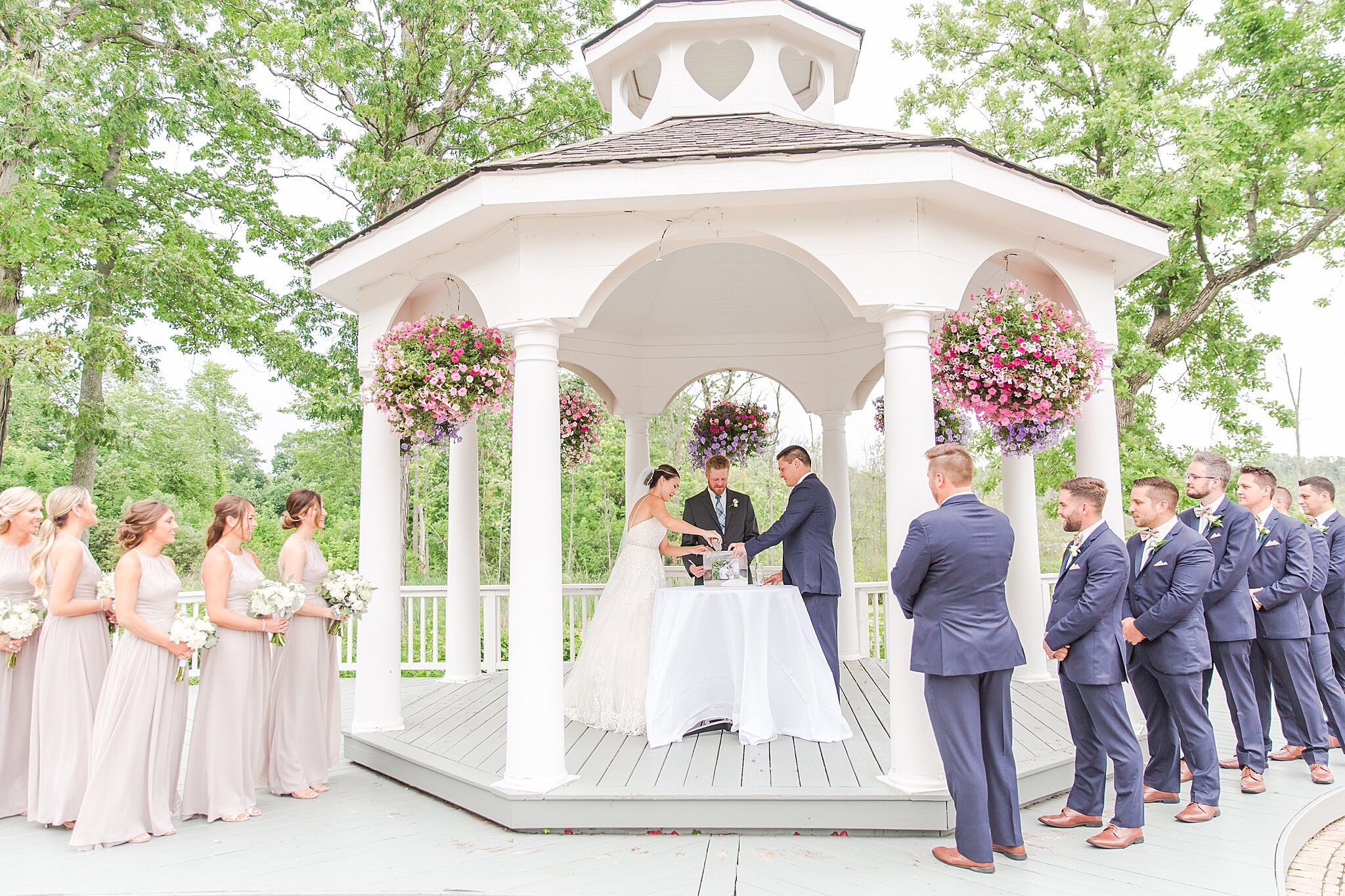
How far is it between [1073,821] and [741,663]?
2.08 metres

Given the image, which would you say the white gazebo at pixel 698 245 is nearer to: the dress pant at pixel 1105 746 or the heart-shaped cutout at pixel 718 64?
the heart-shaped cutout at pixel 718 64

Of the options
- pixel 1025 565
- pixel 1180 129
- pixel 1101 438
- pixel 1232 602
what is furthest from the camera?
pixel 1180 129

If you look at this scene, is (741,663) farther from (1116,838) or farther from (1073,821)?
(1116,838)

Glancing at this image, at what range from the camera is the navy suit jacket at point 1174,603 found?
14.3 feet

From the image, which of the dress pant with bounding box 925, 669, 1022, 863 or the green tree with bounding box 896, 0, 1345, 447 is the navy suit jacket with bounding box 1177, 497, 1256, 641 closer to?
the dress pant with bounding box 925, 669, 1022, 863

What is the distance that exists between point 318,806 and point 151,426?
92.2 ft

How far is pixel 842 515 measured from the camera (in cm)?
900

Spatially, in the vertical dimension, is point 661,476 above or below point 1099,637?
above

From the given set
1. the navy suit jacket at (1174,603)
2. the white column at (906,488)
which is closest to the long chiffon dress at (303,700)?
the white column at (906,488)

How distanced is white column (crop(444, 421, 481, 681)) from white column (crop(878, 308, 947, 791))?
417cm

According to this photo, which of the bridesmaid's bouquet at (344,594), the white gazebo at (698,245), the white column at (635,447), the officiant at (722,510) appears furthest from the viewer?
the white column at (635,447)

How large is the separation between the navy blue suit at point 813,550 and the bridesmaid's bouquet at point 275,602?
3.04 meters

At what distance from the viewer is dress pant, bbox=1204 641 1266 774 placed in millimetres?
5188

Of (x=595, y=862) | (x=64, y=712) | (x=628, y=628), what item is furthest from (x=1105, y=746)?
(x=64, y=712)
